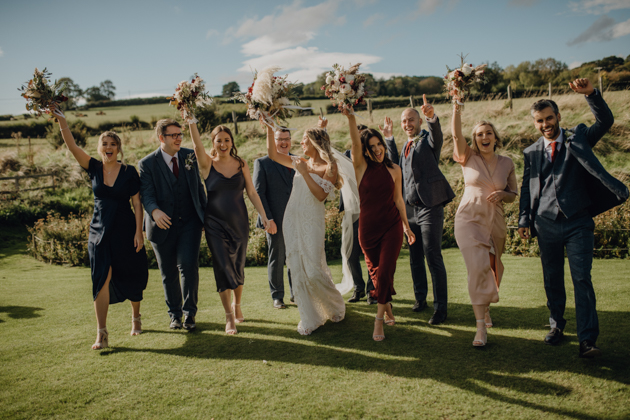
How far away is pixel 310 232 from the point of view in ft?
15.9

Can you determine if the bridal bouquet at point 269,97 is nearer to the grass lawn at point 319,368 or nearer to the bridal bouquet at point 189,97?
the bridal bouquet at point 189,97

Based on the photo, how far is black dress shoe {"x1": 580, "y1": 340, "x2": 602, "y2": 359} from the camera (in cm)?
353

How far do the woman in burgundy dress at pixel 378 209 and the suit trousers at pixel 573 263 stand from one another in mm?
1465

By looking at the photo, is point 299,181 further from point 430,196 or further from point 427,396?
point 427,396

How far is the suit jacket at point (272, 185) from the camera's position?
6.01m

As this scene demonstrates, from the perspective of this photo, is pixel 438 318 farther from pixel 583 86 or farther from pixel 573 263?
pixel 583 86

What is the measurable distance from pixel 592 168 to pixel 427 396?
2.51 m

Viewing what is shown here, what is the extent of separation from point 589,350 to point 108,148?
17.3 ft

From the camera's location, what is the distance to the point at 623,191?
357 centimetres

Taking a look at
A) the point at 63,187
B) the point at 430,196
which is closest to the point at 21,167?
the point at 63,187

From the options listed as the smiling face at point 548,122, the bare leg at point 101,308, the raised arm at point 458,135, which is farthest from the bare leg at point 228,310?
the smiling face at point 548,122

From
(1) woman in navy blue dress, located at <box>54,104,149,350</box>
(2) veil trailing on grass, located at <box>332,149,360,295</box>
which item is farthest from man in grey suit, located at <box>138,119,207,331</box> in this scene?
(2) veil trailing on grass, located at <box>332,149,360,295</box>

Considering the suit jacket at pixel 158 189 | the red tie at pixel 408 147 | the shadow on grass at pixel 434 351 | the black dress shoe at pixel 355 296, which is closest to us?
the shadow on grass at pixel 434 351

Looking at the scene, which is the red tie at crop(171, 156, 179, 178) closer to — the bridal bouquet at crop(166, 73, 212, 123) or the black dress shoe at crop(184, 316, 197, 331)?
the bridal bouquet at crop(166, 73, 212, 123)
